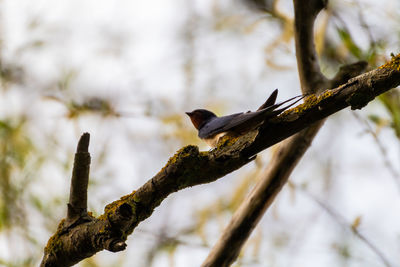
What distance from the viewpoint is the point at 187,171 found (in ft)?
6.67

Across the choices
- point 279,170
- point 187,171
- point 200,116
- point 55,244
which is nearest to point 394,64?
point 187,171

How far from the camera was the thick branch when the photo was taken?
1868 millimetres

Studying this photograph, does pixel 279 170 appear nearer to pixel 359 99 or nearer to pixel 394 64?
pixel 359 99

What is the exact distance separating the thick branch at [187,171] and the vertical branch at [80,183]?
4.2 inches

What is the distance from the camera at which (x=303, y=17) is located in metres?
2.79

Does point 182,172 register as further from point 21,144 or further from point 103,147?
point 21,144

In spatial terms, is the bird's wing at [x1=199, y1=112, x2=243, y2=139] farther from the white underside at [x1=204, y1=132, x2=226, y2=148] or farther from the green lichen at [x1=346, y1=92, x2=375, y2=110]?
the green lichen at [x1=346, y1=92, x2=375, y2=110]

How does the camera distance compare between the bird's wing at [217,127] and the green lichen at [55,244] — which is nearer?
the green lichen at [55,244]

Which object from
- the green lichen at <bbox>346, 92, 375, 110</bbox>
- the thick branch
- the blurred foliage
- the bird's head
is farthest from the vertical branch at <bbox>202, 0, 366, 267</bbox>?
the blurred foliage

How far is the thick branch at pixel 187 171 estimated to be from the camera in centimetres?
187

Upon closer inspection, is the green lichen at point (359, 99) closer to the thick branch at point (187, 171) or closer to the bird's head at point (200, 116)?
the thick branch at point (187, 171)

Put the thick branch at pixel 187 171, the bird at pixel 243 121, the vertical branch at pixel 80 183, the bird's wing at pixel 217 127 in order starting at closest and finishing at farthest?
1. the thick branch at pixel 187 171
2. the bird at pixel 243 121
3. the vertical branch at pixel 80 183
4. the bird's wing at pixel 217 127

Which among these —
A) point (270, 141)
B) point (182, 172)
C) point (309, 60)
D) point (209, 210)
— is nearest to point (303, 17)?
point (309, 60)

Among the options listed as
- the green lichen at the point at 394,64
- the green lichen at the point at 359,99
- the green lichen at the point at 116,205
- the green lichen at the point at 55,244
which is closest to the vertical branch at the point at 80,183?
the green lichen at the point at 55,244
